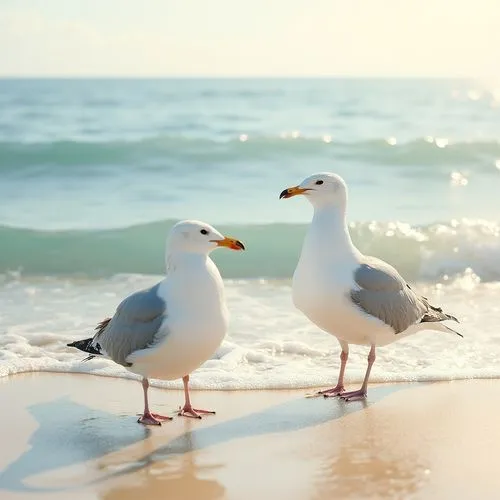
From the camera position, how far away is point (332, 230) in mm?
6059

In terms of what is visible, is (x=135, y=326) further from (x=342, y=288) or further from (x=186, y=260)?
(x=342, y=288)

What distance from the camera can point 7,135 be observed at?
26219 mm

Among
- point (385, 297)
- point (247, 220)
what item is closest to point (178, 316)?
point (385, 297)

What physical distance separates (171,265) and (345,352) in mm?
1421

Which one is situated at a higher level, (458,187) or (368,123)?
(368,123)

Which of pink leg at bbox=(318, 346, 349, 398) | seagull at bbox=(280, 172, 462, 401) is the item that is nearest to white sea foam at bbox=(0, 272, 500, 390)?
pink leg at bbox=(318, 346, 349, 398)

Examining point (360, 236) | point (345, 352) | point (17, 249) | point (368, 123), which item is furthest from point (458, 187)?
point (345, 352)

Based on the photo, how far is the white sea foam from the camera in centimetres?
651

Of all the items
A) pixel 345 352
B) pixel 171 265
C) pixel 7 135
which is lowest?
pixel 345 352

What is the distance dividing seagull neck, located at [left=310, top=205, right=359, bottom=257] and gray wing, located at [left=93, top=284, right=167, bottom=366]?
1.09m

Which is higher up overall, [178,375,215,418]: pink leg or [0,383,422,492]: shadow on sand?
[178,375,215,418]: pink leg

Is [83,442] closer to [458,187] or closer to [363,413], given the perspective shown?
[363,413]

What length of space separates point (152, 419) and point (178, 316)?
611mm

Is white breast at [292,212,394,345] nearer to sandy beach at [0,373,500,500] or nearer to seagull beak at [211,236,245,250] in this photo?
sandy beach at [0,373,500,500]
